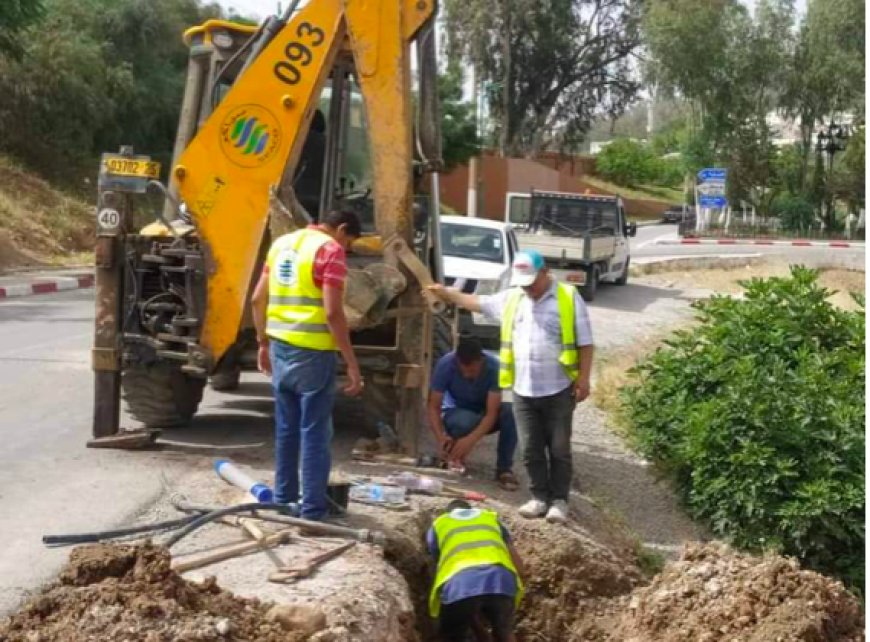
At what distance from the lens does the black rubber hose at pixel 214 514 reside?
639 centimetres

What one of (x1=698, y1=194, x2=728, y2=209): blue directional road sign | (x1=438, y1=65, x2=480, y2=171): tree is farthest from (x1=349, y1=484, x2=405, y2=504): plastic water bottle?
(x1=438, y1=65, x2=480, y2=171): tree

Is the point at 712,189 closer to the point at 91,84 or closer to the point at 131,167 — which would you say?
the point at 91,84

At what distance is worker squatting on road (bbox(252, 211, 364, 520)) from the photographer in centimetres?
683

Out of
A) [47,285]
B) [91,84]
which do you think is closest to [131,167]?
[47,285]

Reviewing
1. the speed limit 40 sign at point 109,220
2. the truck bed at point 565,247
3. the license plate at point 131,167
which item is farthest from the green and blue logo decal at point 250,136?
the truck bed at point 565,247

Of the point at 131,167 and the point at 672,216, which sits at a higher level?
the point at 672,216

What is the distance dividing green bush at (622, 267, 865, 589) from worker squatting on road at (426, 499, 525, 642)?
3.03 meters

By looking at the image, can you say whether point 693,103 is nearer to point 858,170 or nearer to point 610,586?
point 858,170

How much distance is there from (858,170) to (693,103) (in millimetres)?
7434

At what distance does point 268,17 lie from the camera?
9.03 meters

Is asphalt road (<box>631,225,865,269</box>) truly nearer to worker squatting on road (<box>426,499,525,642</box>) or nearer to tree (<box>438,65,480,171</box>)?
tree (<box>438,65,480,171</box>)

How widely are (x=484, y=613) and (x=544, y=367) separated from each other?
1650mm

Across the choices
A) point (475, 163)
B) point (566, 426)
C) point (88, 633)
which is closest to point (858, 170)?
point (475, 163)

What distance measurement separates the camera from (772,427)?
9.78 meters
